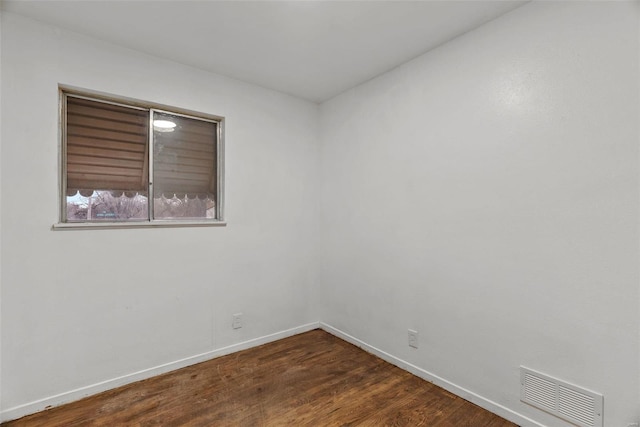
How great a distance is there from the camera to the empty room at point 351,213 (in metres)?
1.64

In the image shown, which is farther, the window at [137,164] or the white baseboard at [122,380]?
the window at [137,164]

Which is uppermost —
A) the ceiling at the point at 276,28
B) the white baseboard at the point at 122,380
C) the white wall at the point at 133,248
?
the ceiling at the point at 276,28

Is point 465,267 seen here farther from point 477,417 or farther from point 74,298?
point 74,298

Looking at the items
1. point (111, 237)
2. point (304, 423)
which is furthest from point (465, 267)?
point (111, 237)

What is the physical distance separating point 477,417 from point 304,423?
113 cm

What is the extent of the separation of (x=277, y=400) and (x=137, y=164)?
7.11 feet

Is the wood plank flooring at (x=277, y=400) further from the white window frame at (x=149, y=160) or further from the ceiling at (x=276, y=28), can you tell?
the ceiling at (x=276, y=28)

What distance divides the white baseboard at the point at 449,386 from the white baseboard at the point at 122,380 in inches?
33.6

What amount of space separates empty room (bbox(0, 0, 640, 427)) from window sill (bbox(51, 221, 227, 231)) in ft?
0.07

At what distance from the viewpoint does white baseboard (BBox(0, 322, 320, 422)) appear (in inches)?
77.0

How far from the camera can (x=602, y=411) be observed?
1567 mm

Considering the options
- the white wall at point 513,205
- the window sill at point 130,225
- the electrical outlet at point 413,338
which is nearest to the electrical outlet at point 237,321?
the window sill at point 130,225

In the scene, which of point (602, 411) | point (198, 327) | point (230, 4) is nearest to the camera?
point (602, 411)

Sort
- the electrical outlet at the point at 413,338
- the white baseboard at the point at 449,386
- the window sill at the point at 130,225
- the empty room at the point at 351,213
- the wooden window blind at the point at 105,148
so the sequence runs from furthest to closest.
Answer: the electrical outlet at the point at 413,338 → the wooden window blind at the point at 105,148 → the window sill at the point at 130,225 → the white baseboard at the point at 449,386 → the empty room at the point at 351,213
